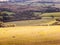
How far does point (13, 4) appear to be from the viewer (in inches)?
63.4

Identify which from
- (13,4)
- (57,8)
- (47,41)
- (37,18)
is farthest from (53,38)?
(13,4)

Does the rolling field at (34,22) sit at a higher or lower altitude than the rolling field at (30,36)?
higher

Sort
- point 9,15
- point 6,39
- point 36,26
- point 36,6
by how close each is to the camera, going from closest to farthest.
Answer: point 6,39 → point 36,26 → point 9,15 → point 36,6

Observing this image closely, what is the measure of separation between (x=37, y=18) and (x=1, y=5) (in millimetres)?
452

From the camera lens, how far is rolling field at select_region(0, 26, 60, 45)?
3.96ft

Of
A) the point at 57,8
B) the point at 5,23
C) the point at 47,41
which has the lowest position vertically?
the point at 47,41

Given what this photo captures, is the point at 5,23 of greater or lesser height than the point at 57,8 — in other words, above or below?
→ below

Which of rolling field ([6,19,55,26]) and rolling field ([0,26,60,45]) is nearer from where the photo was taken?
rolling field ([0,26,60,45])

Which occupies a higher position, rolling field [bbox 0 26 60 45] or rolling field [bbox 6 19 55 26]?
rolling field [bbox 6 19 55 26]

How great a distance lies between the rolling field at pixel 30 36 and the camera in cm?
121

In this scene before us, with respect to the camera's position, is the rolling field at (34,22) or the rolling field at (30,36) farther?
the rolling field at (34,22)

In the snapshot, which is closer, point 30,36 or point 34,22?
point 30,36

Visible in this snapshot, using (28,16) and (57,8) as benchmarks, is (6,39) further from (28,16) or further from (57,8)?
(57,8)

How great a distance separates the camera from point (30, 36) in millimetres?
1250
